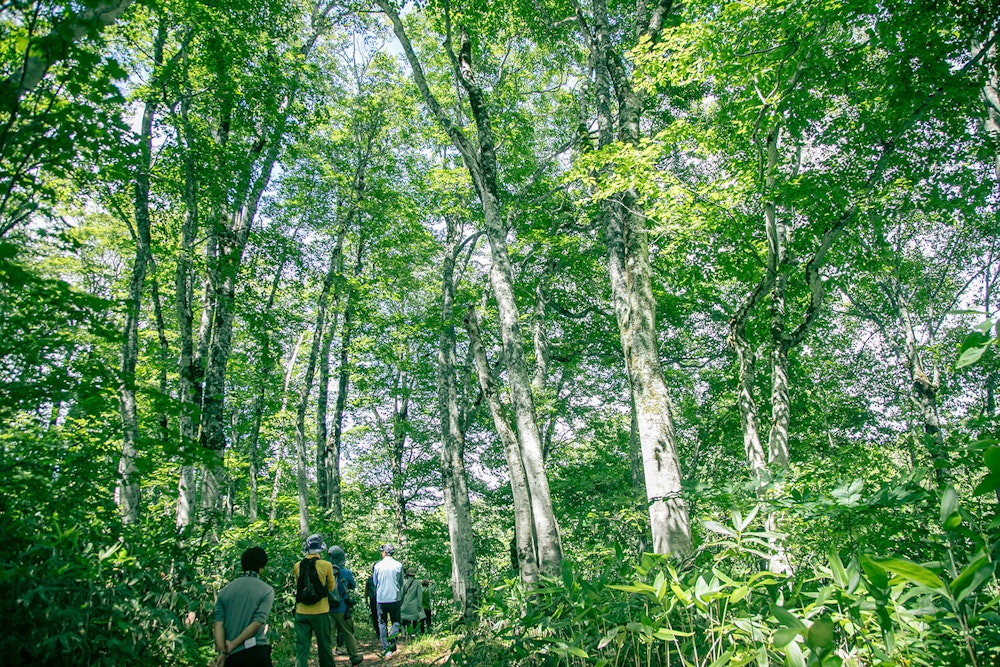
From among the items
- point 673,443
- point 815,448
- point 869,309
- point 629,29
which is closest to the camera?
point 673,443

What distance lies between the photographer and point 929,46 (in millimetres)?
6156

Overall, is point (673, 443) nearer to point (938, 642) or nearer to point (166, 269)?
point (938, 642)

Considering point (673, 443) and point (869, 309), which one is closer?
point (673, 443)

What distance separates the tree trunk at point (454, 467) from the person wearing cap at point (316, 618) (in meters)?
5.01

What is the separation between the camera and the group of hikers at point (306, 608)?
15.8 ft

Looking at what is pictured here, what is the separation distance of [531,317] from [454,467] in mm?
5421

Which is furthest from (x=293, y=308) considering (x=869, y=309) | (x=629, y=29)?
(x=869, y=309)

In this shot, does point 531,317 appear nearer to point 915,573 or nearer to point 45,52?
point 45,52

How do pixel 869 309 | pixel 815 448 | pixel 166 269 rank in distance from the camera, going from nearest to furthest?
pixel 166 269, pixel 815 448, pixel 869 309

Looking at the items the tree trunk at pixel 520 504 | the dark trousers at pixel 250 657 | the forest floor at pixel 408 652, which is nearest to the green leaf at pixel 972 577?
the dark trousers at pixel 250 657

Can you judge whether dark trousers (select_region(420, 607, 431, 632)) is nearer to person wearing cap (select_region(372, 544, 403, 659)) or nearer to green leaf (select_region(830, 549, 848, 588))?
person wearing cap (select_region(372, 544, 403, 659))

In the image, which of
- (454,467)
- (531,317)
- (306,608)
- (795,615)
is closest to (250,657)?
(306,608)

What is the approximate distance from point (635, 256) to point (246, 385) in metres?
19.6

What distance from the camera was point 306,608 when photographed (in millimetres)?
6469
